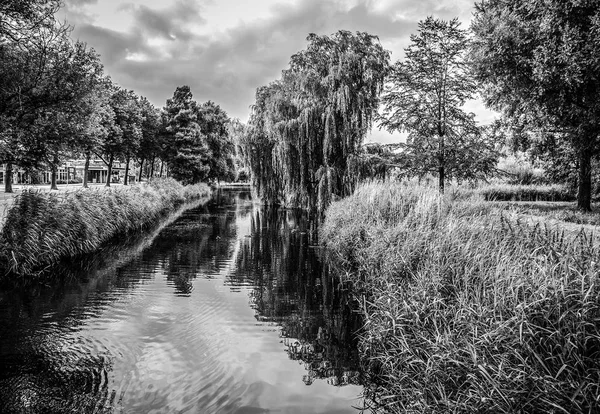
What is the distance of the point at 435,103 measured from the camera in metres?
16.8

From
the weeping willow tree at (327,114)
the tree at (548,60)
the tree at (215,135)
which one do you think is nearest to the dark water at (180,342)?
the weeping willow tree at (327,114)

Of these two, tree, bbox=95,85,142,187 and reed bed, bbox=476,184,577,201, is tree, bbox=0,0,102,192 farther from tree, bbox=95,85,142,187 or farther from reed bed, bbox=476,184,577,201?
tree, bbox=95,85,142,187

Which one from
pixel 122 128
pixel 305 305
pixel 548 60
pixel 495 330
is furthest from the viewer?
pixel 122 128

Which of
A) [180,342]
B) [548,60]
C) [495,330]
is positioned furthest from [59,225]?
[548,60]

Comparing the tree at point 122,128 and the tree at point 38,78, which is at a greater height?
the tree at point 122,128

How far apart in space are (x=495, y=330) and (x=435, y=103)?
50.0 ft

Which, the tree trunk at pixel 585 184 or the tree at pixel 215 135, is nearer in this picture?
the tree trunk at pixel 585 184

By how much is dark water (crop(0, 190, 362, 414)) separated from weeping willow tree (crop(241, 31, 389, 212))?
7.67 meters

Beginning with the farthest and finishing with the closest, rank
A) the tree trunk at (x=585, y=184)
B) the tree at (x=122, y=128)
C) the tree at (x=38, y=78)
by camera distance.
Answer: the tree at (x=122, y=128)
the tree trunk at (x=585, y=184)
the tree at (x=38, y=78)

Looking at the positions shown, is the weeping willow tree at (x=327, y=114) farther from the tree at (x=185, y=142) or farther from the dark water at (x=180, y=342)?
the tree at (x=185, y=142)

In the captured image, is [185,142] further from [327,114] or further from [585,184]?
[585,184]

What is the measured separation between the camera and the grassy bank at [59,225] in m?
9.20

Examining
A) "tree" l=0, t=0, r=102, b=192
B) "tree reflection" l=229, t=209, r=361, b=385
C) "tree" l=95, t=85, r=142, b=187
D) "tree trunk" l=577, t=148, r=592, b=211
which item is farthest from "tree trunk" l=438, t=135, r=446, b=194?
"tree" l=95, t=85, r=142, b=187

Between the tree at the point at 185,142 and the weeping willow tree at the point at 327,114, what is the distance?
23.7m
